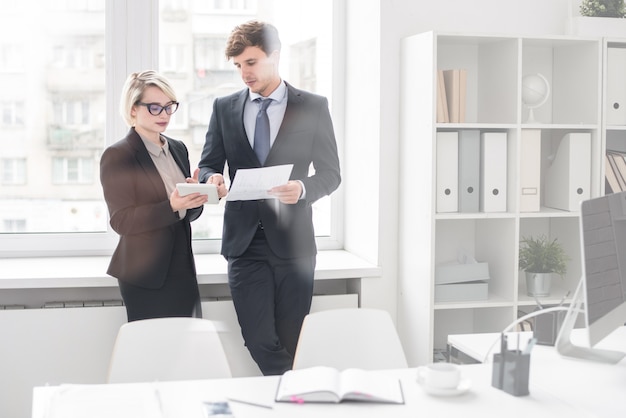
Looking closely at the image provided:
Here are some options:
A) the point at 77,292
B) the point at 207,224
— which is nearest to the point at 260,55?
the point at 207,224

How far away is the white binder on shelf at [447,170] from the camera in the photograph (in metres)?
3.59

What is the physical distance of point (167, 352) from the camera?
256 cm

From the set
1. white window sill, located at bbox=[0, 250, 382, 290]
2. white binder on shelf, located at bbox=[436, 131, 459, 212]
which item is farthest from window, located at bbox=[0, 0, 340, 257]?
white binder on shelf, located at bbox=[436, 131, 459, 212]

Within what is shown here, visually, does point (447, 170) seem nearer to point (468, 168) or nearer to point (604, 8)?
point (468, 168)

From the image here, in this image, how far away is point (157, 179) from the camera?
318cm

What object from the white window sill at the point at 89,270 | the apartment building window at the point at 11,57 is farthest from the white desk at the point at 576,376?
the apartment building window at the point at 11,57

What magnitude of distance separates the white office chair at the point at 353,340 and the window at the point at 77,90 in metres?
1.70

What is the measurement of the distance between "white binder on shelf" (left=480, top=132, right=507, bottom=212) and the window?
140 cm

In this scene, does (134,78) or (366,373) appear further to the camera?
(134,78)

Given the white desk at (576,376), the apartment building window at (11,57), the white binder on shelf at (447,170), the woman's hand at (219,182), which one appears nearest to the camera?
the white desk at (576,376)

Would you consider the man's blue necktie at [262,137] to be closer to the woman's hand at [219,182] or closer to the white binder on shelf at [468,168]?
the woman's hand at [219,182]

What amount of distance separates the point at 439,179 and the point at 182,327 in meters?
1.51

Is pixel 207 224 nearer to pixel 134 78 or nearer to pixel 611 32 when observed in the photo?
pixel 134 78

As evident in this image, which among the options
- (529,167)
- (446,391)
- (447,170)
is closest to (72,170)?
(447,170)
